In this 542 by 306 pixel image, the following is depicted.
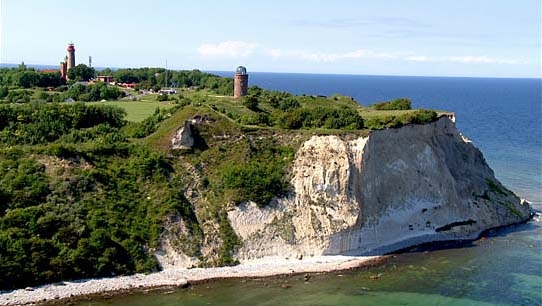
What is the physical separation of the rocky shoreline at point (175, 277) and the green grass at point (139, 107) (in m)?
20.1

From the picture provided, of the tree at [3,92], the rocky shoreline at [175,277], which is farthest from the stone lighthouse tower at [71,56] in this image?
the rocky shoreline at [175,277]

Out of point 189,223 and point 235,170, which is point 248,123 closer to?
point 235,170

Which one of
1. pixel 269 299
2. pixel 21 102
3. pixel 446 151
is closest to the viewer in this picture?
pixel 269 299

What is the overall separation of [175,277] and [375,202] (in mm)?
16295

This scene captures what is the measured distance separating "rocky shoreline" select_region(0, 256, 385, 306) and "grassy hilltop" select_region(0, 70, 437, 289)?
36.4 inches

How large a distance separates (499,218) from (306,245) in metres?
18.8

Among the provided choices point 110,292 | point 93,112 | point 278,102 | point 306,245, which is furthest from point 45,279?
point 278,102

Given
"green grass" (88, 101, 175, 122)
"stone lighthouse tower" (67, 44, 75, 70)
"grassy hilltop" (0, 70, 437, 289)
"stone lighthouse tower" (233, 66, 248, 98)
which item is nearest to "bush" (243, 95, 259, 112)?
"grassy hilltop" (0, 70, 437, 289)

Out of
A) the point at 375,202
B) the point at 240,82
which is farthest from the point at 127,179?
the point at 240,82

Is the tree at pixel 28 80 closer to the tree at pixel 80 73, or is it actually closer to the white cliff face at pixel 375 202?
the tree at pixel 80 73

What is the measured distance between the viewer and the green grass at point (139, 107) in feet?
184

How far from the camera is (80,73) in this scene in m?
83.1

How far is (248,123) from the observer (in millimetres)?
50375

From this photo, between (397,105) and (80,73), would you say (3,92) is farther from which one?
(397,105)
